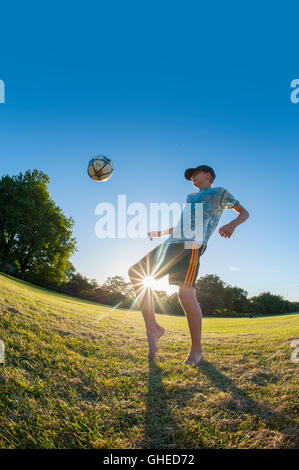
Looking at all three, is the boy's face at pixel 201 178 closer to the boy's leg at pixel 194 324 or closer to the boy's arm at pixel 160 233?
the boy's arm at pixel 160 233

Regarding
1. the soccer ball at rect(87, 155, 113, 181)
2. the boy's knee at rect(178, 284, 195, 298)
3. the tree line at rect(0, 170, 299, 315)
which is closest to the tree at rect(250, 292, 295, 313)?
the tree line at rect(0, 170, 299, 315)

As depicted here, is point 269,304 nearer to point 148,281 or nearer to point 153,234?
point 153,234

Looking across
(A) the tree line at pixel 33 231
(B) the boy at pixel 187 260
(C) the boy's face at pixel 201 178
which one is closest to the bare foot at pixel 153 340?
(B) the boy at pixel 187 260

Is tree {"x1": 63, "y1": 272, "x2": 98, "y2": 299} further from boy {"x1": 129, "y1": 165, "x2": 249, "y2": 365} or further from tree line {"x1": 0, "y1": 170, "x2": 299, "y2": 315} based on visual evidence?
boy {"x1": 129, "y1": 165, "x2": 249, "y2": 365}

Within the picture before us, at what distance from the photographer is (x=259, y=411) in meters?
1.56

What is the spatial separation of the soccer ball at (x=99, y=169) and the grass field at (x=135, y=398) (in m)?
4.09

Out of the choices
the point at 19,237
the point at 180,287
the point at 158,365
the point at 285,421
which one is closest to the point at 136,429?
the point at 285,421

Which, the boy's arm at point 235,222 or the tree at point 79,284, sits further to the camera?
the tree at point 79,284

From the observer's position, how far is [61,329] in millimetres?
3369

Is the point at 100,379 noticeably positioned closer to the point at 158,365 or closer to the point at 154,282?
the point at 158,365

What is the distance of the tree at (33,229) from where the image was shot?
78.8 ft

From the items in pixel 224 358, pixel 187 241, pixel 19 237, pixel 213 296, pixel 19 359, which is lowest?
pixel 213 296

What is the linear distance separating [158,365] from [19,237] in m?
26.6

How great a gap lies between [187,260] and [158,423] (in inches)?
70.8
